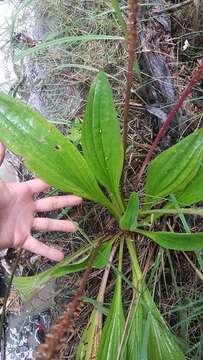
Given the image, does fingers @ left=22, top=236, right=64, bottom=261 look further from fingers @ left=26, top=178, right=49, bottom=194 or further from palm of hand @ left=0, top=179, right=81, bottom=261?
fingers @ left=26, top=178, right=49, bottom=194

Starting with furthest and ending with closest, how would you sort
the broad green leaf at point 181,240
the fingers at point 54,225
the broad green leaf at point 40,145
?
1. the fingers at point 54,225
2. the broad green leaf at point 40,145
3. the broad green leaf at point 181,240

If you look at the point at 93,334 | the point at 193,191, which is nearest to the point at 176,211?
the point at 193,191

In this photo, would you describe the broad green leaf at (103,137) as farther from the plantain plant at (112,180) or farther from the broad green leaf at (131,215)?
the broad green leaf at (131,215)

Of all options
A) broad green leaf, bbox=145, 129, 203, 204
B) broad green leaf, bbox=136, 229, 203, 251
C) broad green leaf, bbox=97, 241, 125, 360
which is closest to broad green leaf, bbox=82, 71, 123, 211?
broad green leaf, bbox=145, 129, 203, 204

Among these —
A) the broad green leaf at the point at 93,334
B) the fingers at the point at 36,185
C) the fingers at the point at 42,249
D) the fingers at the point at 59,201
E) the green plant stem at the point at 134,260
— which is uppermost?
the fingers at the point at 36,185

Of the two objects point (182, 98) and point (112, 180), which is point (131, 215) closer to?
point (112, 180)

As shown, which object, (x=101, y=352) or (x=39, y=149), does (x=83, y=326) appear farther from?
(x=39, y=149)

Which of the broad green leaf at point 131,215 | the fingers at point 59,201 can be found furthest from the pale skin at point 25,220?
the broad green leaf at point 131,215
